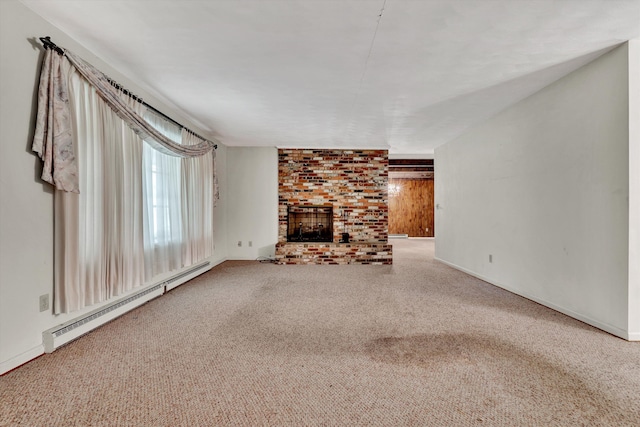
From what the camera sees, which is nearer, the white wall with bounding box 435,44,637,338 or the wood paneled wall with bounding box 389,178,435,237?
the white wall with bounding box 435,44,637,338

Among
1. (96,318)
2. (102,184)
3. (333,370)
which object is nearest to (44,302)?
(96,318)

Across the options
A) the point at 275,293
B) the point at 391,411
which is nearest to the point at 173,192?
the point at 275,293

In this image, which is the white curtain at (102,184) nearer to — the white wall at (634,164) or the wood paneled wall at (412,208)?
the white wall at (634,164)

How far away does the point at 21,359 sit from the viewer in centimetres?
189

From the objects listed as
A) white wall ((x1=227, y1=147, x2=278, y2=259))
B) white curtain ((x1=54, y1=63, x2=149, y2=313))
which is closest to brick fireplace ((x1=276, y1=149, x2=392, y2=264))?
white wall ((x1=227, y1=147, x2=278, y2=259))

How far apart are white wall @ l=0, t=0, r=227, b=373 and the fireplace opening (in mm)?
4368

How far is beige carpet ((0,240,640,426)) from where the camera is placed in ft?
4.73

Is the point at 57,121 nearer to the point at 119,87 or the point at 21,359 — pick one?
the point at 119,87

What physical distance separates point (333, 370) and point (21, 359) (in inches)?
80.0

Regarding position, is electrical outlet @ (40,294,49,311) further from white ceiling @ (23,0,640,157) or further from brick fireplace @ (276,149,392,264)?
brick fireplace @ (276,149,392,264)

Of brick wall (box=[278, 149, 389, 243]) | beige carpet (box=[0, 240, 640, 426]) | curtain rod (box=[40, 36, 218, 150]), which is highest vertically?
curtain rod (box=[40, 36, 218, 150])

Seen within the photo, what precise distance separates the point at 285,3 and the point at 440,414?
2.49 metres

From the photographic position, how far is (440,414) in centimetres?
144

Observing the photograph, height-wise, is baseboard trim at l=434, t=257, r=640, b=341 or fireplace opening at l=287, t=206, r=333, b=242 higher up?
fireplace opening at l=287, t=206, r=333, b=242
